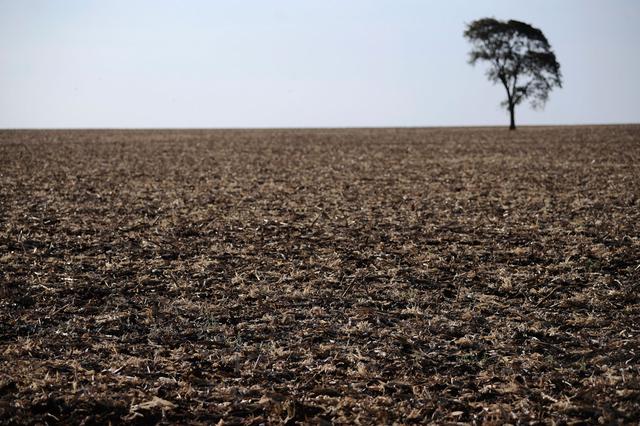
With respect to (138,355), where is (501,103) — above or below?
above

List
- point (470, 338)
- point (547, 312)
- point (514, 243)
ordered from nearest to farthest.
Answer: point (470, 338), point (547, 312), point (514, 243)

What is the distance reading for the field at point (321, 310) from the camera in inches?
173

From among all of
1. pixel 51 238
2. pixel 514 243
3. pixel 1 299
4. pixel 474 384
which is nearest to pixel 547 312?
pixel 474 384

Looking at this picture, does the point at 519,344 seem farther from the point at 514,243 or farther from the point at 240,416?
the point at 514,243

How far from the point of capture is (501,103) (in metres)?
62.6

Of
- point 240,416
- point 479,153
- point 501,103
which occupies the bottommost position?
point 240,416

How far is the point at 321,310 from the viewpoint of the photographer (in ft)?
20.8

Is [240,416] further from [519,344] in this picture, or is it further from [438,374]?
[519,344]

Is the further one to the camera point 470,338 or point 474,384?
point 470,338

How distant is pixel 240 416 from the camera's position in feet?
13.9

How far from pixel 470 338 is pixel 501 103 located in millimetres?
61314

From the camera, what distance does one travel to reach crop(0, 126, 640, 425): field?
4406mm

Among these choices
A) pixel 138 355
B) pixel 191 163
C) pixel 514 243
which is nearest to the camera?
pixel 138 355

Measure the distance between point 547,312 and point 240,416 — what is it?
3.67 metres
